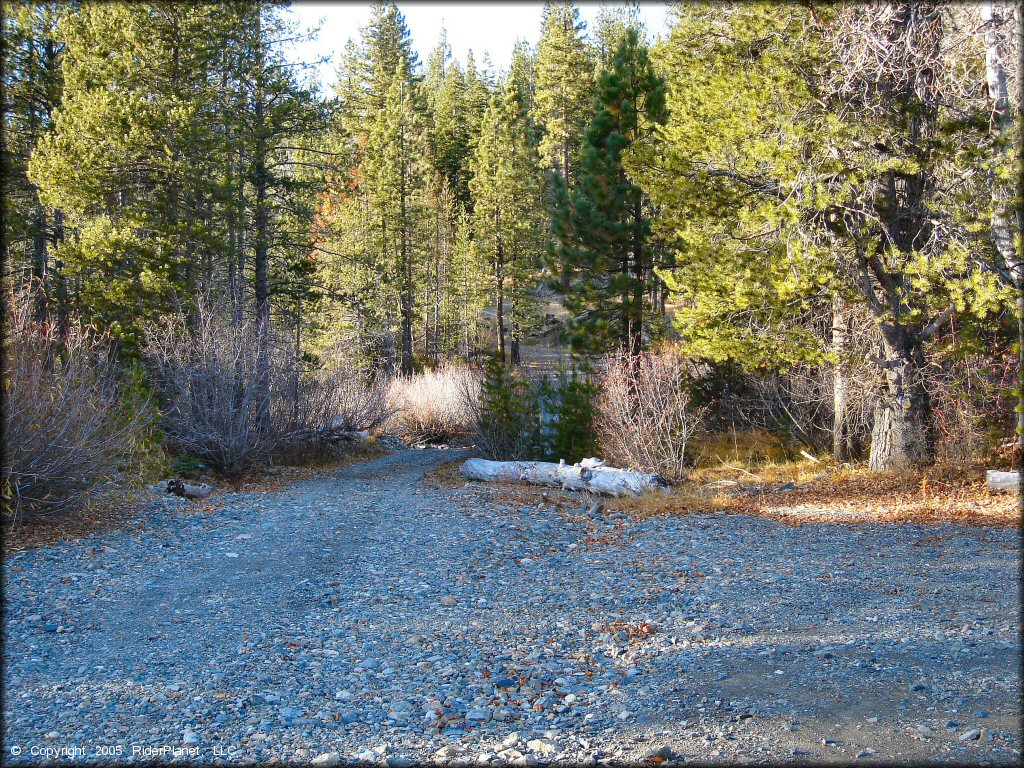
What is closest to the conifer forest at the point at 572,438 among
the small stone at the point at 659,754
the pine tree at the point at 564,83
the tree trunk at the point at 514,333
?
the small stone at the point at 659,754

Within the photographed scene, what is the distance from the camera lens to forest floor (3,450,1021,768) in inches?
162

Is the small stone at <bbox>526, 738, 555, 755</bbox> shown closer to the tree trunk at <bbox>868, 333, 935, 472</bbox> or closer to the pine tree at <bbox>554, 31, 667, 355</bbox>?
the tree trunk at <bbox>868, 333, 935, 472</bbox>

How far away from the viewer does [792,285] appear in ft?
32.1

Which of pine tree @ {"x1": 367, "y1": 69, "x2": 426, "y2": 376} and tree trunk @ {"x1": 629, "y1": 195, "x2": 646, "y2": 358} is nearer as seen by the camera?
tree trunk @ {"x1": 629, "y1": 195, "x2": 646, "y2": 358}

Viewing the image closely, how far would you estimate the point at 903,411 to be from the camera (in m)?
11.3

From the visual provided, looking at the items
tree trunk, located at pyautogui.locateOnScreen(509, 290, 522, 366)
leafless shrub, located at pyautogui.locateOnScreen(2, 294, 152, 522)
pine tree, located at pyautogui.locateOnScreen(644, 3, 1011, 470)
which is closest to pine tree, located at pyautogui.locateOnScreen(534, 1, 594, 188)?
tree trunk, located at pyautogui.locateOnScreen(509, 290, 522, 366)

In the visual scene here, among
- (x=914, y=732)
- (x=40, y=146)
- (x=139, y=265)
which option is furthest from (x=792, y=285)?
(x=40, y=146)

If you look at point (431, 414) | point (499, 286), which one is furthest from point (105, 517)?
point (499, 286)

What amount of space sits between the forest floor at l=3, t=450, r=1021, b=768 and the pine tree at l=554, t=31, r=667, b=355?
30.3ft

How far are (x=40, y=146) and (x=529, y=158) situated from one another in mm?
23474

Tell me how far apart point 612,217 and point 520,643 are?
13841 millimetres

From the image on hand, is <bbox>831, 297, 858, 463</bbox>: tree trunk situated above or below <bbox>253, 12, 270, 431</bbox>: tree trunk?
below

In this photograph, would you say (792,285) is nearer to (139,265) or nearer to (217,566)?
(217,566)

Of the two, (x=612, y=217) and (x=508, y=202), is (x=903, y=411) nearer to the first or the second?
(x=612, y=217)
